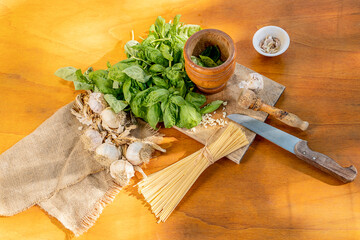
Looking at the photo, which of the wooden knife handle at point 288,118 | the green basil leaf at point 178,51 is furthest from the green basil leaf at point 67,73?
the wooden knife handle at point 288,118

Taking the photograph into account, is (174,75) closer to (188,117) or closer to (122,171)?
(188,117)

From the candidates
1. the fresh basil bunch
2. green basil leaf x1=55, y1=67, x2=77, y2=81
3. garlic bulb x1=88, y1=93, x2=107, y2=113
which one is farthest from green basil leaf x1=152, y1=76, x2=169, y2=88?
green basil leaf x1=55, y1=67, x2=77, y2=81

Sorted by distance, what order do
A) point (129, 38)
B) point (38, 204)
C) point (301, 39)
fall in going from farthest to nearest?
point (129, 38) < point (301, 39) < point (38, 204)

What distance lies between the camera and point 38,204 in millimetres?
1234

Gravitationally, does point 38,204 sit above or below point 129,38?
below

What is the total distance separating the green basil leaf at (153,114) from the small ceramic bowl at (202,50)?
0.17m

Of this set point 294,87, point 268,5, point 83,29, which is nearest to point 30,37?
point 83,29

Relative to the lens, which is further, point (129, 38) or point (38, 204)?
point (129, 38)

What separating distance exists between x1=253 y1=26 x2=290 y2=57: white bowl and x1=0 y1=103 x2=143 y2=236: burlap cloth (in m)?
0.78

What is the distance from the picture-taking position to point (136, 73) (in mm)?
1163

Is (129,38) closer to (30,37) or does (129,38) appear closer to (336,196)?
(30,37)

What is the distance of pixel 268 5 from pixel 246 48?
24cm

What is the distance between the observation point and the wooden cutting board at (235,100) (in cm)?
121

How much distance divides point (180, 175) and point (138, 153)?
0.17 metres
